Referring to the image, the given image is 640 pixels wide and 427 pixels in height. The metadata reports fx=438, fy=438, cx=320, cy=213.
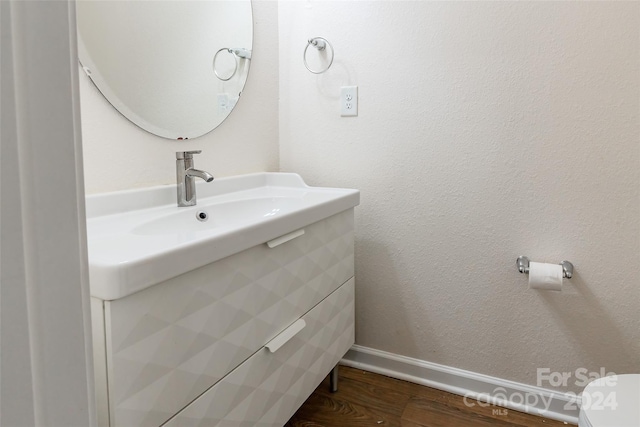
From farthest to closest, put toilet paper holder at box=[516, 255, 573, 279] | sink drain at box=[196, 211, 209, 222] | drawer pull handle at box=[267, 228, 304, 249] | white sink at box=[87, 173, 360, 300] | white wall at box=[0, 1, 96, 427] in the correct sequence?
toilet paper holder at box=[516, 255, 573, 279] < sink drain at box=[196, 211, 209, 222] < drawer pull handle at box=[267, 228, 304, 249] < white sink at box=[87, 173, 360, 300] < white wall at box=[0, 1, 96, 427]

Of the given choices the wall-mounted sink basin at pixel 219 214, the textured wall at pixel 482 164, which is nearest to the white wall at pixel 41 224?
the wall-mounted sink basin at pixel 219 214

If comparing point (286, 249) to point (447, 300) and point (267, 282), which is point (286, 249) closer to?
point (267, 282)

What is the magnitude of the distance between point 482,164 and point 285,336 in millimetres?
903

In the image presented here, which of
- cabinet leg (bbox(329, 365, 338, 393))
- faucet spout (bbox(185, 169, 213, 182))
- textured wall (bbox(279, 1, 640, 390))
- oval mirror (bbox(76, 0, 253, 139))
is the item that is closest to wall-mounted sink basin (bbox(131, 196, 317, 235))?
faucet spout (bbox(185, 169, 213, 182))

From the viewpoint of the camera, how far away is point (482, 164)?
1523 millimetres

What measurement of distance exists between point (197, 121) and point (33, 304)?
1.26 m

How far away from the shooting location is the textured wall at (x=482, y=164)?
1.36 m

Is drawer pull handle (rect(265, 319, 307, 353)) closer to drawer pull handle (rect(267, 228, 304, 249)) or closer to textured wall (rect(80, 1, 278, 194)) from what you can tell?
drawer pull handle (rect(267, 228, 304, 249))

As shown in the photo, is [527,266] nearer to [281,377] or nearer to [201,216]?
[281,377]

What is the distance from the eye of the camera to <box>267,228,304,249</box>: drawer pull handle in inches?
41.9

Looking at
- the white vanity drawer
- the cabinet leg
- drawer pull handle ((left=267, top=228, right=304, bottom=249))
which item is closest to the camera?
the white vanity drawer

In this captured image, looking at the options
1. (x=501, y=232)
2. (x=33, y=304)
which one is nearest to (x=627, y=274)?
(x=501, y=232)

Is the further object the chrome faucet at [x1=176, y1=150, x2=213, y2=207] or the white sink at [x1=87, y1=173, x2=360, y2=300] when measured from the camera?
the chrome faucet at [x1=176, y1=150, x2=213, y2=207]

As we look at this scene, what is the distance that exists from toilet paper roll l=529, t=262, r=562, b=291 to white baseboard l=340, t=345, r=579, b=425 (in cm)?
42
